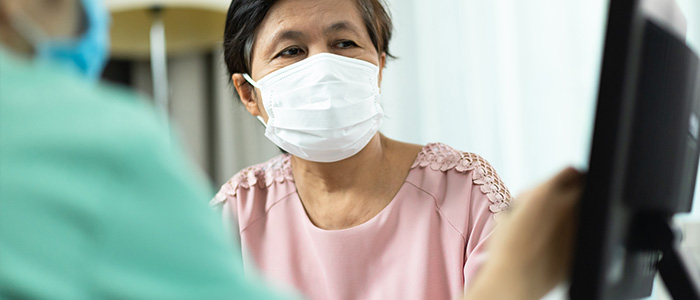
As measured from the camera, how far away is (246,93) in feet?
4.40

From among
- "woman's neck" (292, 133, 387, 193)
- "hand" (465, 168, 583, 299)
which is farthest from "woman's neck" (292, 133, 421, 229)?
"hand" (465, 168, 583, 299)

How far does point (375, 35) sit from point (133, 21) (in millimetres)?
1604

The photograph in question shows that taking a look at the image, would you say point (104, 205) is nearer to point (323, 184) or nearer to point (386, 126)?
point (323, 184)

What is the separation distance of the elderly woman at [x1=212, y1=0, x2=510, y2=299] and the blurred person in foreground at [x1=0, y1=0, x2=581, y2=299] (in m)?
0.75

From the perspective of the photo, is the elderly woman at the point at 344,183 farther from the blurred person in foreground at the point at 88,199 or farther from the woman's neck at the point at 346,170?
the blurred person in foreground at the point at 88,199

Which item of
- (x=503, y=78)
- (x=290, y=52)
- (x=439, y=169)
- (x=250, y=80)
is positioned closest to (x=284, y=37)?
Answer: (x=290, y=52)

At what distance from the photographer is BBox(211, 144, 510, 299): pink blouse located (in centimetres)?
112

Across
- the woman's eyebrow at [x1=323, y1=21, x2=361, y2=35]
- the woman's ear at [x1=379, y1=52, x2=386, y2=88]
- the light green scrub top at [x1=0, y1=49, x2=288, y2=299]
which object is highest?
the woman's eyebrow at [x1=323, y1=21, x2=361, y2=35]

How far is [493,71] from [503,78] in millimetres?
49

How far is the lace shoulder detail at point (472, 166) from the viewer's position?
113cm

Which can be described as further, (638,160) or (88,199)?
(638,160)

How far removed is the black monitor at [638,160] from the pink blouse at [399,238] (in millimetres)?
509

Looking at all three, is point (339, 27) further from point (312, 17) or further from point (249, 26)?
point (249, 26)

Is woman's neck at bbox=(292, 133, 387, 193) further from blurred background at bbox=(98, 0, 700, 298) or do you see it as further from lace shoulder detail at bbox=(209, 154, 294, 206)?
blurred background at bbox=(98, 0, 700, 298)
